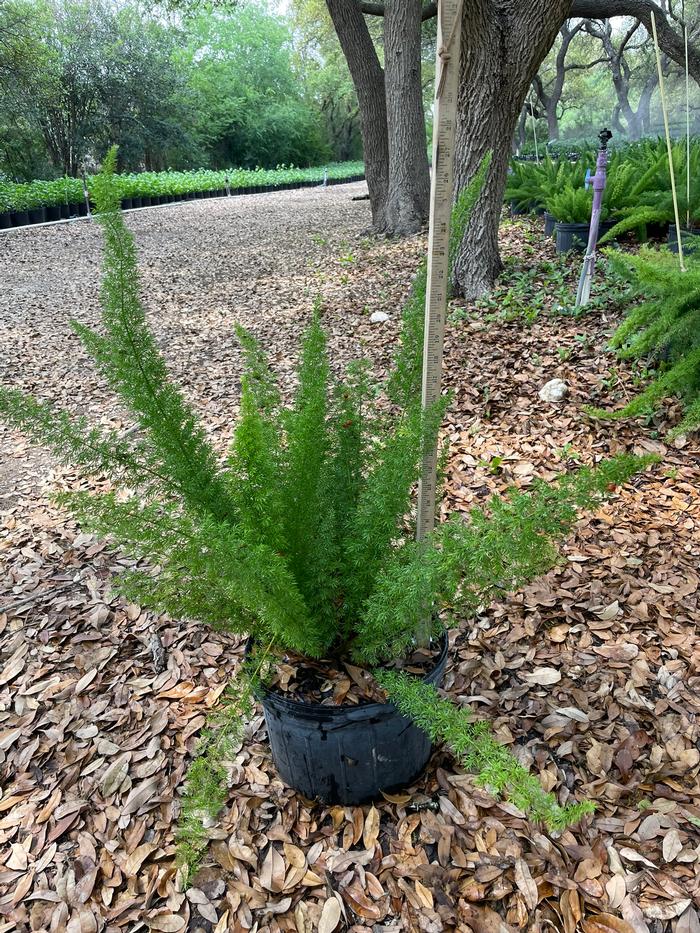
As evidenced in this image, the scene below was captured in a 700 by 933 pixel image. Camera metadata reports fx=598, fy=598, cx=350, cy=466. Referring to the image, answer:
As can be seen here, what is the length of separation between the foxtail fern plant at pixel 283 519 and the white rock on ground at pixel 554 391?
168 cm

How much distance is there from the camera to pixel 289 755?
1388 mm

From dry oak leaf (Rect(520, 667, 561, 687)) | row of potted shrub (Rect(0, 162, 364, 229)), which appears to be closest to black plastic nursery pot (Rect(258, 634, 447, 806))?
dry oak leaf (Rect(520, 667, 561, 687))

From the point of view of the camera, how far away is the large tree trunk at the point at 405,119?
18.2 ft

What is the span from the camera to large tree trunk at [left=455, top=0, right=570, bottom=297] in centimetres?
320

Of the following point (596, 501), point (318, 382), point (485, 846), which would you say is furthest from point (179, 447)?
point (485, 846)

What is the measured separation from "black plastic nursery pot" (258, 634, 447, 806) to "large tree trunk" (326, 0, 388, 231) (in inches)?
243

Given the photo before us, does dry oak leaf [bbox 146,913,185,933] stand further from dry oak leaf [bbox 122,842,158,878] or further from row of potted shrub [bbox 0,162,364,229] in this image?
row of potted shrub [bbox 0,162,364,229]

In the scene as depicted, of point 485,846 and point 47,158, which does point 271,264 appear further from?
point 47,158

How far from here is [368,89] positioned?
626cm

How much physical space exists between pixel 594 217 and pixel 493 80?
965mm

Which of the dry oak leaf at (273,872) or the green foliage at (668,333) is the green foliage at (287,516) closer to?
the dry oak leaf at (273,872)

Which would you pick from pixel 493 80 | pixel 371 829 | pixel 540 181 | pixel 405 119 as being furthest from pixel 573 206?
pixel 371 829

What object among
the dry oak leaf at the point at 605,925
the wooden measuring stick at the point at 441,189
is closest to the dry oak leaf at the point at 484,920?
the dry oak leaf at the point at 605,925

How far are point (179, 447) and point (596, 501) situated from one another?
2.80ft
